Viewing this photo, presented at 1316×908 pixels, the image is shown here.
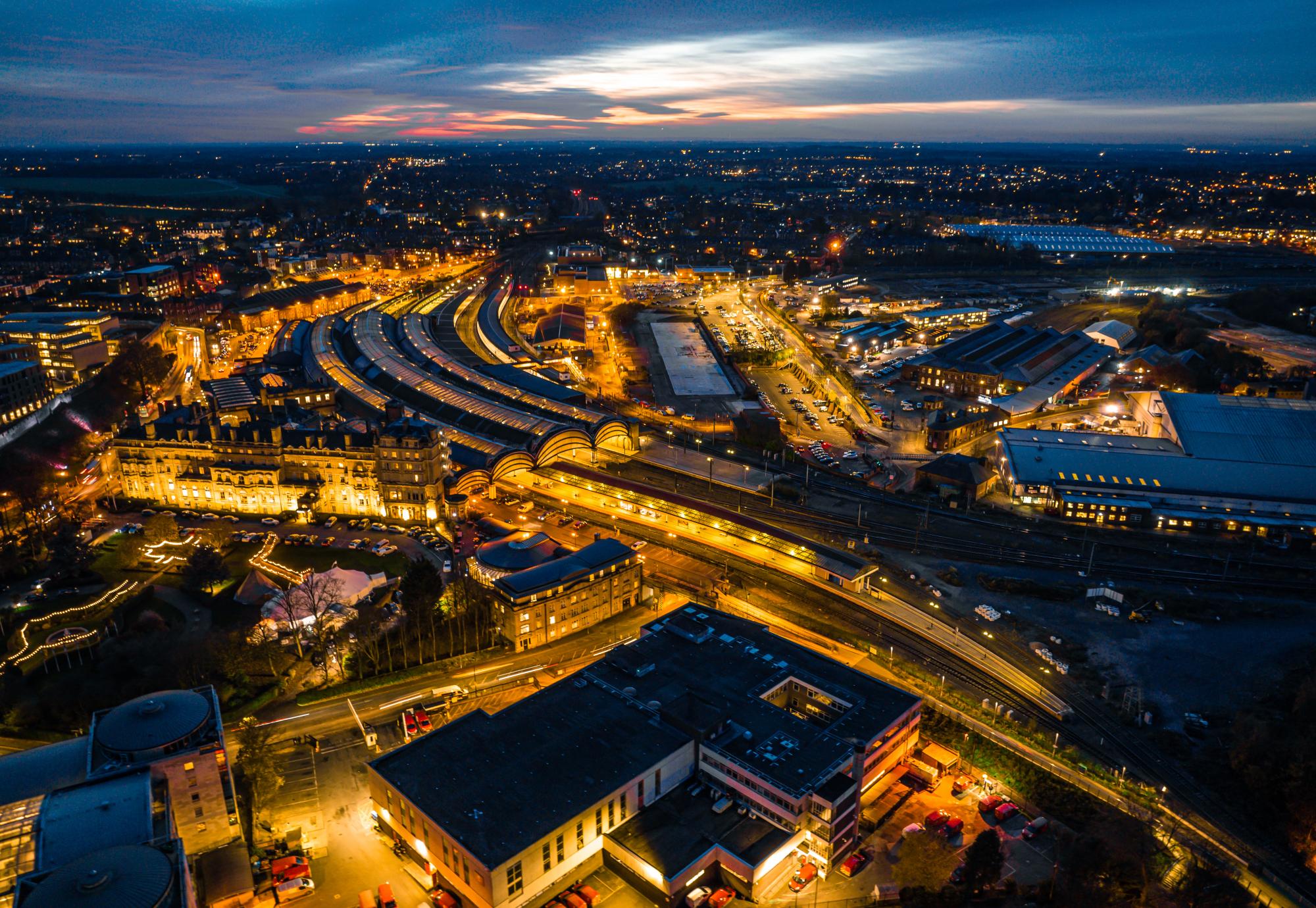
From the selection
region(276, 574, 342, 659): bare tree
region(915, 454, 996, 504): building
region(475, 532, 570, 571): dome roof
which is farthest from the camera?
region(915, 454, 996, 504): building

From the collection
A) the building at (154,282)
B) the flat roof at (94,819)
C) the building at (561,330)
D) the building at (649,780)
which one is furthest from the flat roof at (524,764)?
the building at (154,282)

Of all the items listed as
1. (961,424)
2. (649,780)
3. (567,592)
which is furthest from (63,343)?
(961,424)

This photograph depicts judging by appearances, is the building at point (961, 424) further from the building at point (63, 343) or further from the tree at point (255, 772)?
the building at point (63, 343)

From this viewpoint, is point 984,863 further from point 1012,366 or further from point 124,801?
point 1012,366

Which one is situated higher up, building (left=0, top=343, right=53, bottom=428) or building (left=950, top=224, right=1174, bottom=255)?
building (left=950, top=224, right=1174, bottom=255)

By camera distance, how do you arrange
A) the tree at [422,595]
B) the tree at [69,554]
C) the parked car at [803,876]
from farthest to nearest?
the tree at [69,554]
the tree at [422,595]
the parked car at [803,876]

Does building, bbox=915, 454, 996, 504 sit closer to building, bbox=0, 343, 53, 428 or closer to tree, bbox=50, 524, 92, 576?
tree, bbox=50, 524, 92, 576

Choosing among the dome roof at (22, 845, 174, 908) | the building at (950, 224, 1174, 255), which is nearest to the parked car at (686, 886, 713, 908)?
the dome roof at (22, 845, 174, 908)
